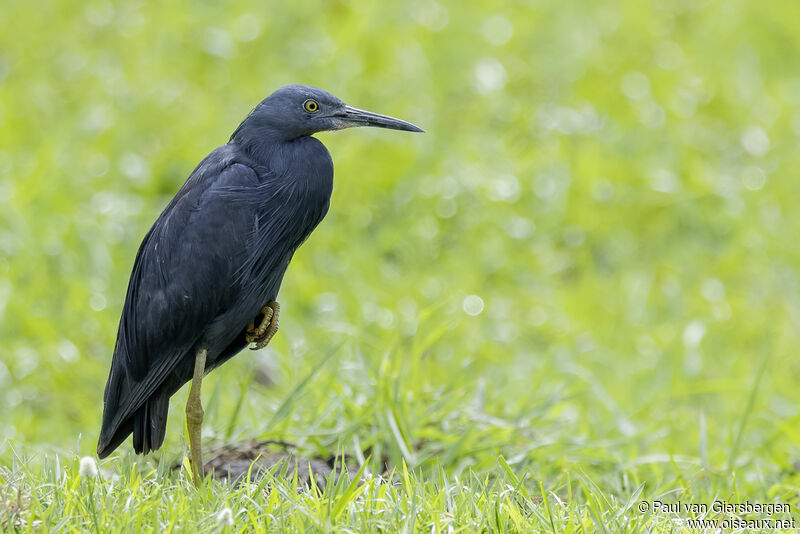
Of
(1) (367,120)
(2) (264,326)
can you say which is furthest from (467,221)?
(2) (264,326)

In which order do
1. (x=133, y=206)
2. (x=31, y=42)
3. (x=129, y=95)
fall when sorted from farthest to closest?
1. (x=31, y=42)
2. (x=129, y=95)
3. (x=133, y=206)

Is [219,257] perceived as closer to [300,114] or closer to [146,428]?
[300,114]

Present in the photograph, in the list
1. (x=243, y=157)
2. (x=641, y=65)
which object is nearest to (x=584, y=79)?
(x=641, y=65)

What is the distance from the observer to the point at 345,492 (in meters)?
3.17

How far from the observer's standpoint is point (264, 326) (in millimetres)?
3943

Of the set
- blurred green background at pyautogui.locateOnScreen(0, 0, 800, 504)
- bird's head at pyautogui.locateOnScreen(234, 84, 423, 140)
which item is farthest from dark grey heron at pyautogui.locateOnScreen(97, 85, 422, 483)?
blurred green background at pyautogui.locateOnScreen(0, 0, 800, 504)

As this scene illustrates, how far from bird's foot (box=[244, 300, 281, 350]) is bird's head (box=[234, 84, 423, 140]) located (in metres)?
0.64

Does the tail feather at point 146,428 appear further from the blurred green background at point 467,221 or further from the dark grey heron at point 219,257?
the blurred green background at point 467,221

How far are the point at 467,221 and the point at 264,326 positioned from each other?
3502 millimetres

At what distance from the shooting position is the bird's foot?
3943 millimetres

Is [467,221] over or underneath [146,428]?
over

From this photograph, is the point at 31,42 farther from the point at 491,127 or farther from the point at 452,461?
the point at 452,461

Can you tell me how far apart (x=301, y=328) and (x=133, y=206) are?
1.57 meters

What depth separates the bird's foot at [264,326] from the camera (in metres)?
3.94
